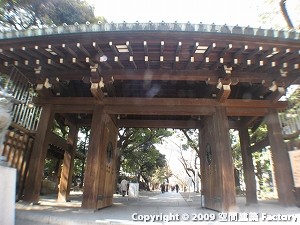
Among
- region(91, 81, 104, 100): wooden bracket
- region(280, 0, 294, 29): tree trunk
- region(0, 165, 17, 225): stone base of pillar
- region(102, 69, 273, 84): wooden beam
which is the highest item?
region(280, 0, 294, 29): tree trunk

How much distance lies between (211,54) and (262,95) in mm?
2765

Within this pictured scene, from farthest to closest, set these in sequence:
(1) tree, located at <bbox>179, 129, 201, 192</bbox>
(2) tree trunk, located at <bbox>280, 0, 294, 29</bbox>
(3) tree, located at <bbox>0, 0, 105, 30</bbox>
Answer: (1) tree, located at <bbox>179, 129, 201, 192</bbox> < (3) tree, located at <bbox>0, 0, 105, 30</bbox> < (2) tree trunk, located at <bbox>280, 0, 294, 29</bbox>

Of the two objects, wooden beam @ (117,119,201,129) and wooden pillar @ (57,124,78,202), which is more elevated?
wooden beam @ (117,119,201,129)

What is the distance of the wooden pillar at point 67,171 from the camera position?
891cm

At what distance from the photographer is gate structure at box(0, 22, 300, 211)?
16.9 feet

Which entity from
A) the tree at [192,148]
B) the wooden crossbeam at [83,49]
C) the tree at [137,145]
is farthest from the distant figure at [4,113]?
the tree at [137,145]

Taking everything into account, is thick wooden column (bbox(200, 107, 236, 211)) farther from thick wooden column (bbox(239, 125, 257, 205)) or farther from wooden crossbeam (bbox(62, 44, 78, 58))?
wooden crossbeam (bbox(62, 44, 78, 58))

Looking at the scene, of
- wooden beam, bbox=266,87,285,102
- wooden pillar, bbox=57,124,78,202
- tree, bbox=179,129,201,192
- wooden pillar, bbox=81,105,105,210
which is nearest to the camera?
wooden pillar, bbox=81,105,105,210

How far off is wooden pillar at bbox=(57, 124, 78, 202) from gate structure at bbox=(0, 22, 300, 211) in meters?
2.23

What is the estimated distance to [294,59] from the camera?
19.3 ft

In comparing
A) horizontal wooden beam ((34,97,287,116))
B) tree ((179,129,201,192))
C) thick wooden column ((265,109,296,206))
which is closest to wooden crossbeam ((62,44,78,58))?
horizontal wooden beam ((34,97,287,116))

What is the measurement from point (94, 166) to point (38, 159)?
1.80 metres

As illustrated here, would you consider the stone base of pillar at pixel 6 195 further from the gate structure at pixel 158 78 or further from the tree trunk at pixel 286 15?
the tree trunk at pixel 286 15

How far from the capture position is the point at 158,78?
641cm
